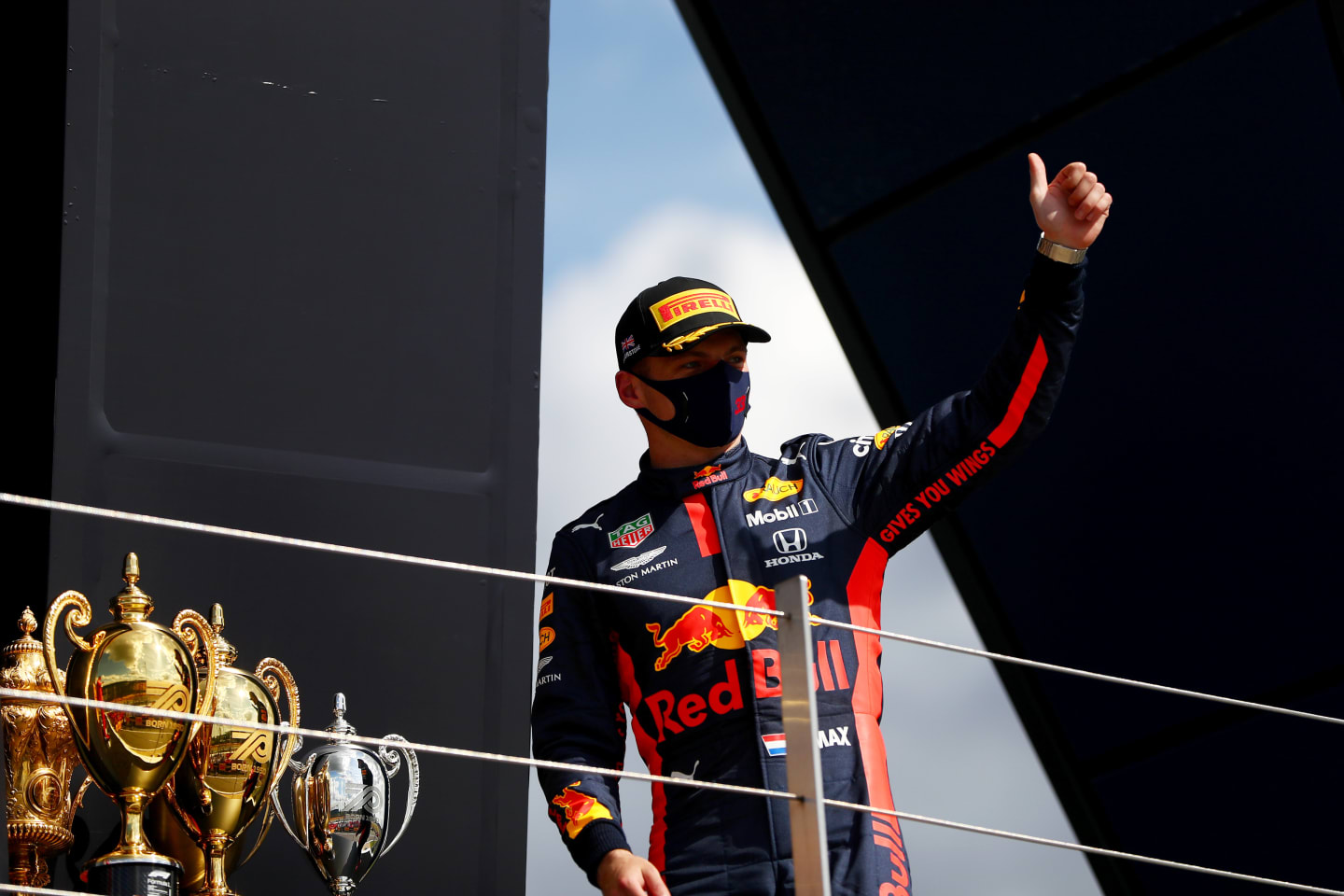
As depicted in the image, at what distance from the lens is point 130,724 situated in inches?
77.2

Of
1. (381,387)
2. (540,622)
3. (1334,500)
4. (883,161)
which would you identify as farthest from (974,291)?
(540,622)

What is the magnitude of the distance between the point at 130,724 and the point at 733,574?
2.33ft

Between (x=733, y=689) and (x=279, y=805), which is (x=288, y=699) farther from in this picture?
(x=733, y=689)

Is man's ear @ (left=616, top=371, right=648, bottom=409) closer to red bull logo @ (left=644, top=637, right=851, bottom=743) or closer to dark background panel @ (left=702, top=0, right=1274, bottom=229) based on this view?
red bull logo @ (left=644, top=637, right=851, bottom=743)

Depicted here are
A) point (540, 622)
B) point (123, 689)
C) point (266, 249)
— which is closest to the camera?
point (123, 689)

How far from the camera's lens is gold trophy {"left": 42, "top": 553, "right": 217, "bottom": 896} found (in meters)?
1.96

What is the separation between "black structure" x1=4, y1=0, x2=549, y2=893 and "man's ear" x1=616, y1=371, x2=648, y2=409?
0.50 meters

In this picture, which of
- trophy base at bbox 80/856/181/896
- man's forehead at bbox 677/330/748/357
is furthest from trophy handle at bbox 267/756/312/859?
man's forehead at bbox 677/330/748/357

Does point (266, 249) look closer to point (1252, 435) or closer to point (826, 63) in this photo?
point (826, 63)

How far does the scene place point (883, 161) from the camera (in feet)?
10.6

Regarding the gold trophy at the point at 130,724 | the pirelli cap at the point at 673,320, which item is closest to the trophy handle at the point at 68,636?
the gold trophy at the point at 130,724

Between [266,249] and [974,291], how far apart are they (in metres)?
1.30

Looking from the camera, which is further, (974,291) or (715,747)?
(974,291)

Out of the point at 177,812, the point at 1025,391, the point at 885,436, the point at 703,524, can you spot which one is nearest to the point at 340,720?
the point at 177,812
